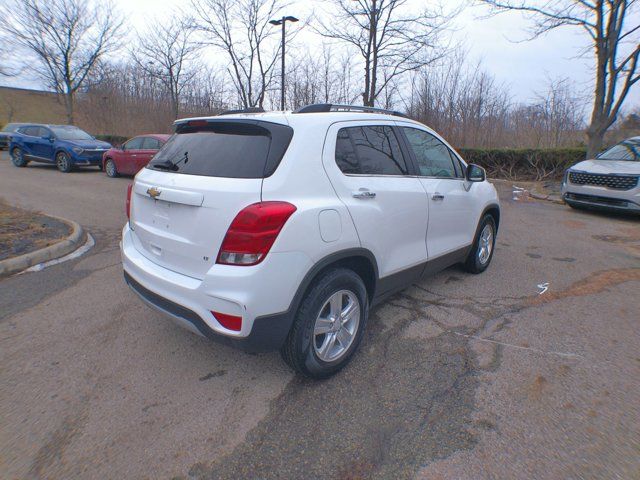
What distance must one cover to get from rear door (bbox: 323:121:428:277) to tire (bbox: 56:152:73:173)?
47.8ft

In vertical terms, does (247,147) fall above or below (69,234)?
above

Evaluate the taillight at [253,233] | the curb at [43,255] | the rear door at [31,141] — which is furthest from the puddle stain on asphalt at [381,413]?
the rear door at [31,141]

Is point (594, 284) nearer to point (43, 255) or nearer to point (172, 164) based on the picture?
point (172, 164)

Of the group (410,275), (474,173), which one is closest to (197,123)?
(410,275)

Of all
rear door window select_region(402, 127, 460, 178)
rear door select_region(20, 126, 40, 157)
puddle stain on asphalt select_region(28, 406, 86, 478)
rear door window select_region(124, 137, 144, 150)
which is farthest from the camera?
rear door select_region(20, 126, 40, 157)

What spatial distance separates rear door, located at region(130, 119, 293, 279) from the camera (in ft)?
7.51

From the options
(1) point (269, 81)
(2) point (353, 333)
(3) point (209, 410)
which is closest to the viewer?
(3) point (209, 410)

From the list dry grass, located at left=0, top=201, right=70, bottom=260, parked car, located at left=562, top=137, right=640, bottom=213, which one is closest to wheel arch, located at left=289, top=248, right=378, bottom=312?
dry grass, located at left=0, top=201, right=70, bottom=260

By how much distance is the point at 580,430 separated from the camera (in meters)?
2.27

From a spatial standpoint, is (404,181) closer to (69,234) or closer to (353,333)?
(353,333)

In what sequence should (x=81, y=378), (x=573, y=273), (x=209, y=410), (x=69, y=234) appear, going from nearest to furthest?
(x=209, y=410) → (x=81, y=378) → (x=573, y=273) → (x=69, y=234)

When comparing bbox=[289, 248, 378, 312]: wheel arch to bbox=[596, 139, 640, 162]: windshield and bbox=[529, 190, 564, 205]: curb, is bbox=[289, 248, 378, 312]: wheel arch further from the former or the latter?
bbox=[529, 190, 564, 205]: curb

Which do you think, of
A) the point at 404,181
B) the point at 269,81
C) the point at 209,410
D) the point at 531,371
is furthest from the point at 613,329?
the point at 269,81

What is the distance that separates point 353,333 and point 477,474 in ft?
3.88
